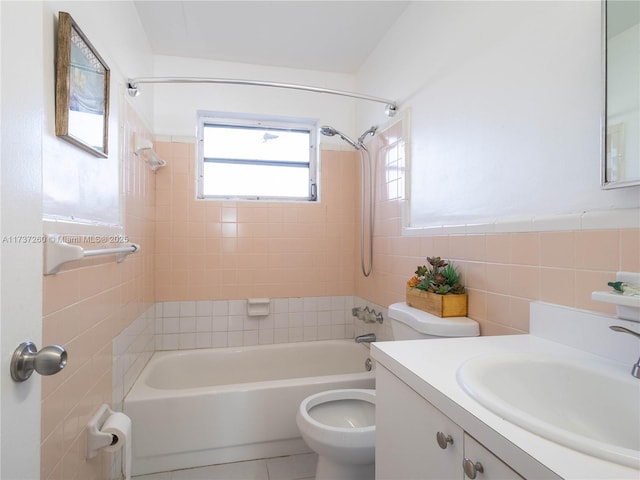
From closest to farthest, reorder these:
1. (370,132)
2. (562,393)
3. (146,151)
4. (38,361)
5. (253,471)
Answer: (38,361) < (562,393) < (253,471) < (146,151) < (370,132)

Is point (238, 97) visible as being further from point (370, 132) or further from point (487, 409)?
point (487, 409)

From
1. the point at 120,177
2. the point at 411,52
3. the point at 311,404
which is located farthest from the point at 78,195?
the point at 411,52

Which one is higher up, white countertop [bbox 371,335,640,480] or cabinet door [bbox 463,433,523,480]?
white countertop [bbox 371,335,640,480]

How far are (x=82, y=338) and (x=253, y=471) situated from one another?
3.77 ft

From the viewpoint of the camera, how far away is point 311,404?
163cm

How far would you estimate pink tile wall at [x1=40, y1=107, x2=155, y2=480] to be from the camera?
3.19 ft

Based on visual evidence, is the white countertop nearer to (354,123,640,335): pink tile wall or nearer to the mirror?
(354,123,640,335): pink tile wall

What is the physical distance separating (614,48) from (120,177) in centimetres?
191

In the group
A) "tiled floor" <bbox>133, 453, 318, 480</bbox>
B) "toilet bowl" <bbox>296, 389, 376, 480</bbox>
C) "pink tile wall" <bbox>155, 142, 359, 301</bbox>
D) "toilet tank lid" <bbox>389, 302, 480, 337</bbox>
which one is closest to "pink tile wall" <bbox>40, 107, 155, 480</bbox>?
"tiled floor" <bbox>133, 453, 318, 480</bbox>

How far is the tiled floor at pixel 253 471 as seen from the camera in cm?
168

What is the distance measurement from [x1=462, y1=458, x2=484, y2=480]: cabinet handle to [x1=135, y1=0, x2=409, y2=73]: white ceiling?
2151mm

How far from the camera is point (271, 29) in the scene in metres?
2.06

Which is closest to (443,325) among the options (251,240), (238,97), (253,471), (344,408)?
(344,408)

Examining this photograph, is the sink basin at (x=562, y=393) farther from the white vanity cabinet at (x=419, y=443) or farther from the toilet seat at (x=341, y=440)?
the toilet seat at (x=341, y=440)
